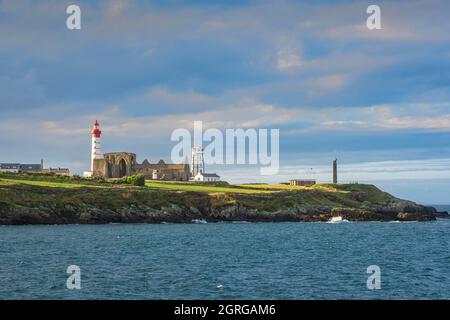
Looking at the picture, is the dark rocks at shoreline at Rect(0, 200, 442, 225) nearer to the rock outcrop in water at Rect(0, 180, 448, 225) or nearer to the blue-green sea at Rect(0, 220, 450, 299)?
the rock outcrop in water at Rect(0, 180, 448, 225)

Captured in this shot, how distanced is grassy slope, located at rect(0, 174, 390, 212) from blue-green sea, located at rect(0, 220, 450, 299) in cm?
3509

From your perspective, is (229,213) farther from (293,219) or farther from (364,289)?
(364,289)

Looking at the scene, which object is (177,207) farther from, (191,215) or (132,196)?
(132,196)

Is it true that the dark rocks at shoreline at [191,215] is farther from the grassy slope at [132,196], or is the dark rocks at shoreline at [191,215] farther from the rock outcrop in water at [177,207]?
the grassy slope at [132,196]

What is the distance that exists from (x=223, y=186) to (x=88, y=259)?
126 metres

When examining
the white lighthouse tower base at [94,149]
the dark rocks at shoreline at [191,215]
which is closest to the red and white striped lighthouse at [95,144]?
the white lighthouse tower base at [94,149]

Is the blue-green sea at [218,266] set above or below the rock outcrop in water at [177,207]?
below

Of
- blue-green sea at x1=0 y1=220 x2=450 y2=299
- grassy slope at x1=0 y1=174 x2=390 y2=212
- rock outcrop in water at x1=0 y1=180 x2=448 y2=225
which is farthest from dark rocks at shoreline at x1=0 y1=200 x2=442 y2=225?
blue-green sea at x1=0 y1=220 x2=450 y2=299

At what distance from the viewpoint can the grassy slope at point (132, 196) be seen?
12450 centimetres

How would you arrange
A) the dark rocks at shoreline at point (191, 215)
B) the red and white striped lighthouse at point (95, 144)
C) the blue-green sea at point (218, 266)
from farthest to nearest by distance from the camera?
the red and white striped lighthouse at point (95, 144) → the dark rocks at shoreline at point (191, 215) → the blue-green sea at point (218, 266)

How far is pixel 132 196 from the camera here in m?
136

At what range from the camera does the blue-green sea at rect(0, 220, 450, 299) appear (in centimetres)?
4059

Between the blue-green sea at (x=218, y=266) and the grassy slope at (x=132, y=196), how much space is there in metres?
35.1

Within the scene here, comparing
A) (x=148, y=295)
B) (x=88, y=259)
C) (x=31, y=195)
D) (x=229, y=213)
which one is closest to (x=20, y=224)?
(x=31, y=195)
